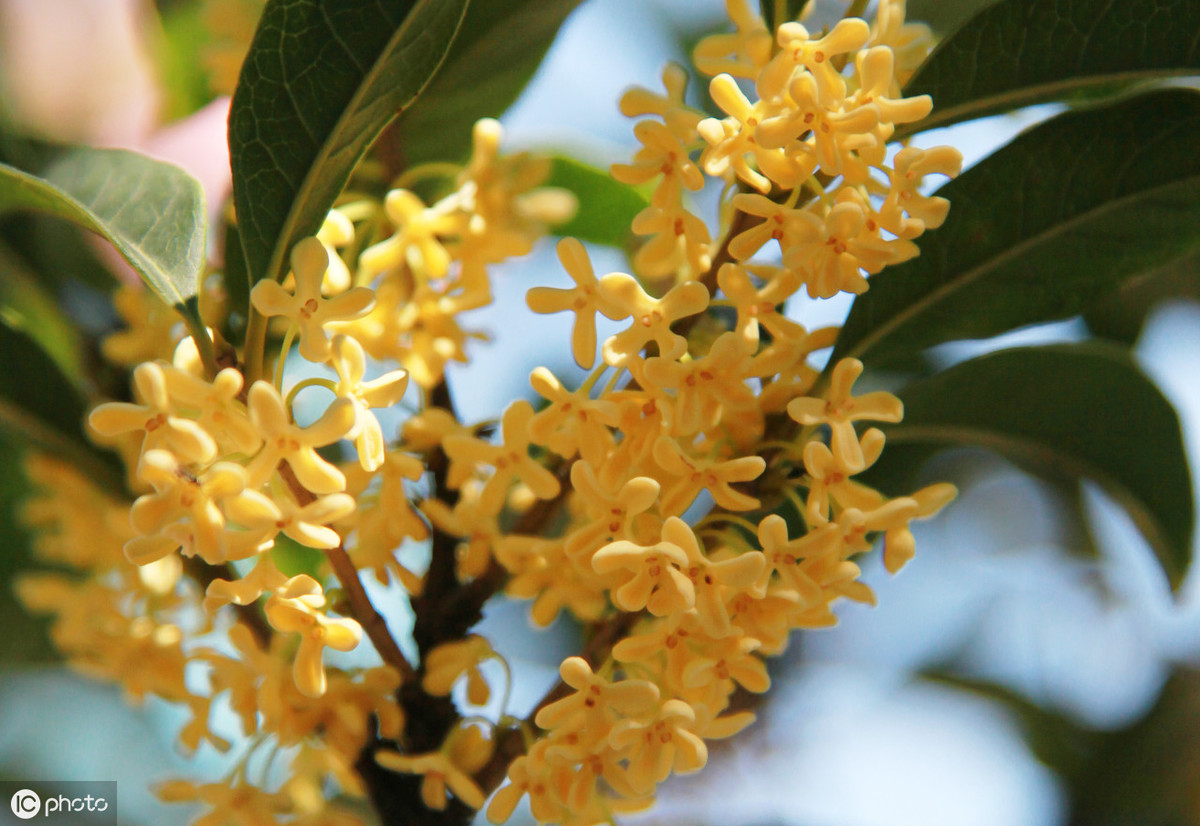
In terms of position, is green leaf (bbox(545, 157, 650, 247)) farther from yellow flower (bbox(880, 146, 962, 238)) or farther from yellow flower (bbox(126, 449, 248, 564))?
yellow flower (bbox(126, 449, 248, 564))

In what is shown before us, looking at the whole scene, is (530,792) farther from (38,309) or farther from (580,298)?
(38,309)

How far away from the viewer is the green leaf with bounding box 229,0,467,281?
68 centimetres

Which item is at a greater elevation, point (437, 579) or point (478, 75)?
point (478, 75)

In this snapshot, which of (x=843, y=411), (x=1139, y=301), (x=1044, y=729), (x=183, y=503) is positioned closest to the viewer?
(x=183, y=503)

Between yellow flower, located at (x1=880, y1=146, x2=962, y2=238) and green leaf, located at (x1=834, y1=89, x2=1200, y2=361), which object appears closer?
yellow flower, located at (x1=880, y1=146, x2=962, y2=238)

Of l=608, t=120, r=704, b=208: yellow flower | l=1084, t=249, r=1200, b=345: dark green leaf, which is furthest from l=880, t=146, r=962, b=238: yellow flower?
l=1084, t=249, r=1200, b=345: dark green leaf

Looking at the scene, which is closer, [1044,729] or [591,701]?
[591,701]

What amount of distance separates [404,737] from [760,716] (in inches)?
47.4

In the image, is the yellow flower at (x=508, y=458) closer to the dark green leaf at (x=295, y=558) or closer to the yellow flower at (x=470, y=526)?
the yellow flower at (x=470, y=526)

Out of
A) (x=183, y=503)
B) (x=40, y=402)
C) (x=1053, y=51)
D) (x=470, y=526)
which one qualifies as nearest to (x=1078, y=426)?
(x=1053, y=51)

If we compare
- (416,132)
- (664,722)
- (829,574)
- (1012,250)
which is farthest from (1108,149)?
(416,132)

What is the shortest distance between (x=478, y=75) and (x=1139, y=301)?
1.38 m

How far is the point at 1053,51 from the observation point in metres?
0.78

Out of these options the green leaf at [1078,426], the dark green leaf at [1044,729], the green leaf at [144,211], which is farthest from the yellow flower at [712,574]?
the dark green leaf at [1044,729]
